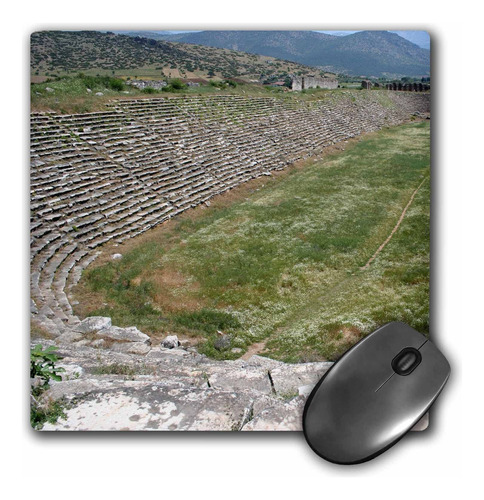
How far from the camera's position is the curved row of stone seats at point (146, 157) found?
5.24 metres

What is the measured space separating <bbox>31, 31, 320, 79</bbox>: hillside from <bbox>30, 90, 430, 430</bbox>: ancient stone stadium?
2.54 feet

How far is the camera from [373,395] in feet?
12.4

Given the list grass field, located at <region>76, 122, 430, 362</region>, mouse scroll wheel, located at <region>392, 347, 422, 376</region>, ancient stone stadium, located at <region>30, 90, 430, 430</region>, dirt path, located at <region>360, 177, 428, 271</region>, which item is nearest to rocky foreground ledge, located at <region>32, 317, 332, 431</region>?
ancient stone stadium, located at <region>30, 90, 430, 430</region>

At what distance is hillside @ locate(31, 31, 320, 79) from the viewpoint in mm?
4738

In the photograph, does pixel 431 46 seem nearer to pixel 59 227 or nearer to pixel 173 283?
pixel 173 283

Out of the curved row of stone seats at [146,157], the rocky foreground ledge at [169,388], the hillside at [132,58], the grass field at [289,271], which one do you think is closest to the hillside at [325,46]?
the hillside at [132,58]

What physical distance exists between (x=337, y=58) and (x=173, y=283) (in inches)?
127

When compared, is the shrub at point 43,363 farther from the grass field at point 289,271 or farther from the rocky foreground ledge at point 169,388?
the grass field at point 289,271

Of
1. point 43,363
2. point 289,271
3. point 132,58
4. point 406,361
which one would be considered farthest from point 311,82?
point 43,363

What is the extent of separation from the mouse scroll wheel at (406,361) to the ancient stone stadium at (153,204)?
2.26ft

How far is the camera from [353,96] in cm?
832

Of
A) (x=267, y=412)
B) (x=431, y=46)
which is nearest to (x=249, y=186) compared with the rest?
(x=431, y=46)

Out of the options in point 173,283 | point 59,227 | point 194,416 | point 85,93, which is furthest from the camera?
point 85,93

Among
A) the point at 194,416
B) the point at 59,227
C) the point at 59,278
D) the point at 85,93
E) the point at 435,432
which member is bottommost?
the point at 435,432
